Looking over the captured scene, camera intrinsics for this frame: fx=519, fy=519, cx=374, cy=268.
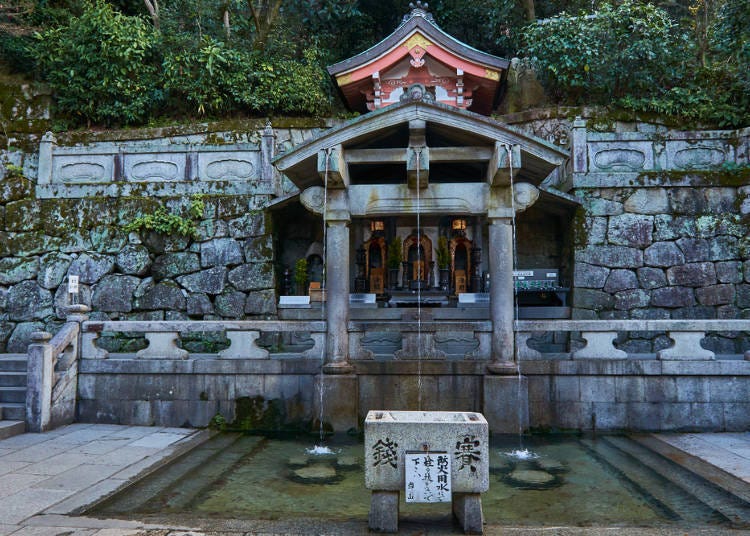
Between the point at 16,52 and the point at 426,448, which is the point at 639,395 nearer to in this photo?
the point at 426,448

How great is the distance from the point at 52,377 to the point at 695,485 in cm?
963

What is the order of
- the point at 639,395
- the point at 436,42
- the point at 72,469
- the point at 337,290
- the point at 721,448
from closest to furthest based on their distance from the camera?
the point at 72,469 → the point at 721,448 → the point at 639,395 → the point at 337,290 → the point at 436,42

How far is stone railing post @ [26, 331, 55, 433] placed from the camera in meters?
8.49

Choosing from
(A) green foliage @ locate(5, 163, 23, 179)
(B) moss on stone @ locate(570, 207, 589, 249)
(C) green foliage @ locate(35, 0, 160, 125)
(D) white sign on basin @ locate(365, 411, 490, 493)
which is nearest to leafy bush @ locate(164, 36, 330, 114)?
(C) green foliage @ locate(35, 0, 160, 125)

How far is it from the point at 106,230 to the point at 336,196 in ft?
27.5

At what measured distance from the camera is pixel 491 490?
20.9 ft

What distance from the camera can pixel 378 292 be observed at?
51.7 ft

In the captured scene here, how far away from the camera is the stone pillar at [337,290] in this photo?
9172mm

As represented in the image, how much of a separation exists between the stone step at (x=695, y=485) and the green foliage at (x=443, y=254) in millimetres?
7827

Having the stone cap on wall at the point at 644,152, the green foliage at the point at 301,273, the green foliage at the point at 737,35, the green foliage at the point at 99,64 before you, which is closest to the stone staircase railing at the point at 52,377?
the green foliage at the point at 301,273

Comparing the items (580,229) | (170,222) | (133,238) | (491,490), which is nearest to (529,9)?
(580,229)

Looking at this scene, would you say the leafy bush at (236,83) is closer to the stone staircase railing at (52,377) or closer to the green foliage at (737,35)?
the stone staircase railing at (52,377)

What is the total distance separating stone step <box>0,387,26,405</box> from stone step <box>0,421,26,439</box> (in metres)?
0.64

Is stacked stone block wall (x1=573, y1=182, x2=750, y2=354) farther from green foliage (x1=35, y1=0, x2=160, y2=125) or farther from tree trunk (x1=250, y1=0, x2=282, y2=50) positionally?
green foliage (x1=35, y1=0, x2=160, y2=125)
